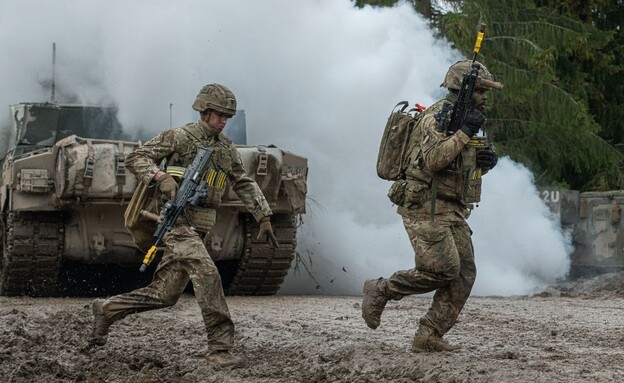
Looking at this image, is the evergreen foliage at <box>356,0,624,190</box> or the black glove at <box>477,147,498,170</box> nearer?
the black glove at <box>477,147,498,170</box>

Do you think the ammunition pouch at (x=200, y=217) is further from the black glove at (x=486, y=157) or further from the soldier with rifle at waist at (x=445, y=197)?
the black glove at (x=486, y=157)

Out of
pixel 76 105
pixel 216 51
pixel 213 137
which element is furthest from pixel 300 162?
pixel 213 137

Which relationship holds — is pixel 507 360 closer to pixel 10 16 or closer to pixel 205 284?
pixel 205 284

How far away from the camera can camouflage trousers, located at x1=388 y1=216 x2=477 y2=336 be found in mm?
7516

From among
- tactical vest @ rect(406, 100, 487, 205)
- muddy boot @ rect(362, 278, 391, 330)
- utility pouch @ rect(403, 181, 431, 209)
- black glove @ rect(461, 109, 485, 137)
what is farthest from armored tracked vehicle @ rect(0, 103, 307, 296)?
black glove @ rect(461, 109, 485, 137)

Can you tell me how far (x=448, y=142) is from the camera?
732 cm

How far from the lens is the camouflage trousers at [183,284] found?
7.78 metres

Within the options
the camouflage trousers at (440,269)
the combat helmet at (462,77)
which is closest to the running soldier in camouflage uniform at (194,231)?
the camouflage trousers at (440,269)

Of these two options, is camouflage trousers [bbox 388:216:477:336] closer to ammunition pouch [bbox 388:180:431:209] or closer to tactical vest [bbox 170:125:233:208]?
ammunition pouch [bbox 388:180:431:209]

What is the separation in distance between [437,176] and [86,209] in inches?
221

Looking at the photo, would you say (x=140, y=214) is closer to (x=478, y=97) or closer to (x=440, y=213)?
(x=440, y=213)

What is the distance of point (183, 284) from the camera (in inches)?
314

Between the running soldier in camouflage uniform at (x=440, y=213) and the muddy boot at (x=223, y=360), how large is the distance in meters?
0.88

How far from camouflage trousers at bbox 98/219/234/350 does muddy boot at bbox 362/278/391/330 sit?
2.59ft
